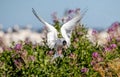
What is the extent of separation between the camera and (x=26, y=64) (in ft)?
31.9

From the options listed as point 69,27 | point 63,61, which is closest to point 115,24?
point 69,27

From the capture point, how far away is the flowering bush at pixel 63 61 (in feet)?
32.1

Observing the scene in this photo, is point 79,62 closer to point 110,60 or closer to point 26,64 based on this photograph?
point 110,60

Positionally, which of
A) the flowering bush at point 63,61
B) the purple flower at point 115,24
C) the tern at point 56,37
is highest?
the purple flower at point 115,24

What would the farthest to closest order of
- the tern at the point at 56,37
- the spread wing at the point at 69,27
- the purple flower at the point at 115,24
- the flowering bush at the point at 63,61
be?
1. the purple flower at the point at 115,24
2. the spread wing at the point at 69,27
3. the tern at the point at 56,37
4. the flowering bush at the point at 63,61

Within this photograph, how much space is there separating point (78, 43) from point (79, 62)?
73 centimetres

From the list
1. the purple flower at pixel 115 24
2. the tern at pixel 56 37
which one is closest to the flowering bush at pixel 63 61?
the tern at pixel 56 37

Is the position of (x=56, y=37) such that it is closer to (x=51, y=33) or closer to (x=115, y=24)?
(x=51, y=33)

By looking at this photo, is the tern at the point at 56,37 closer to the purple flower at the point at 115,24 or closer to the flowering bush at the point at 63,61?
the flowering bush at the point at 63,61

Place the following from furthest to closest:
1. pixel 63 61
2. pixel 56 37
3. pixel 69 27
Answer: pixel 69 27, pixel 56 37, pixel 63 61

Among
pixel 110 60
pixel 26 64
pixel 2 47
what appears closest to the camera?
pixel 26 64

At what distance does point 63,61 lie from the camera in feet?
34.0

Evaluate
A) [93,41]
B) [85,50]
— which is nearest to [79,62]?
[85,50]

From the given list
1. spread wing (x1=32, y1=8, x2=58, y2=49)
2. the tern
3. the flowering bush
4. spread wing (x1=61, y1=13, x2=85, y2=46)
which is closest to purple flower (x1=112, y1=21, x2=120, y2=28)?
the flowering bush
